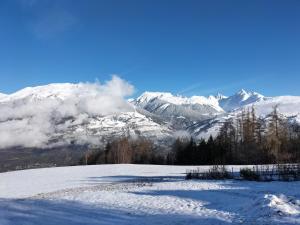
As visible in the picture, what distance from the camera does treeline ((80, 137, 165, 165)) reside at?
105562mm

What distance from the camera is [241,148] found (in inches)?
3354

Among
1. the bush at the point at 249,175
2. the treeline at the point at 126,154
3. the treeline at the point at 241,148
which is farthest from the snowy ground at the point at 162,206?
the treeline at the point at 126,154

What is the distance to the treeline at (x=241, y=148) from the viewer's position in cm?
7819

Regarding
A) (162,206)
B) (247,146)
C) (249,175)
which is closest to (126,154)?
(247,146)

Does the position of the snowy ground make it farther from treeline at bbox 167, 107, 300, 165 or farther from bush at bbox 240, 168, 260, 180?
treeline at bbox 167, 107, 300, 165

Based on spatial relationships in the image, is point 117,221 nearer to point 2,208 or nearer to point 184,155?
point 2,208

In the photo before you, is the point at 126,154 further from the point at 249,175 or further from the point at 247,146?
the point at 249,175

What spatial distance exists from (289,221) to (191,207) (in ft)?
23.2

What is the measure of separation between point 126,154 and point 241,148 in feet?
120

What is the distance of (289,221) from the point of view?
18031mm

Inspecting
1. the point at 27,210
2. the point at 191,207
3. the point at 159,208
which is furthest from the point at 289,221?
the point at 27,210

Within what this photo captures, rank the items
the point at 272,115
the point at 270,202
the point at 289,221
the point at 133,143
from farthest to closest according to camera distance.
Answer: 1. the point at 133,143
2. the point at 272,115
3. the point at 270,202
4. the point at 289,221

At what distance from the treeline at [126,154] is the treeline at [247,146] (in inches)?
264

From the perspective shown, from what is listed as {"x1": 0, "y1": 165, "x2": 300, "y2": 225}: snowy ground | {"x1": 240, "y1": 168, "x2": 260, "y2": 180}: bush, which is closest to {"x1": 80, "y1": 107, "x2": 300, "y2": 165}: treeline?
{"x1": 240, "y1": 168, "x2": 260, "y2": 180}: bush
